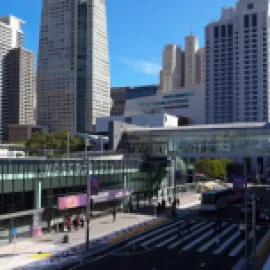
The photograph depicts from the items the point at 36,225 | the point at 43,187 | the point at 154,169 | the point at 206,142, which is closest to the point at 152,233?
the point at 36,225

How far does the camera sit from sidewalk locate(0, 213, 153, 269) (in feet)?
93.2

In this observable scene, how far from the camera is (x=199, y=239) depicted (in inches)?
1407

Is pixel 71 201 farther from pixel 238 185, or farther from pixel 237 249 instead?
pixel 237 249

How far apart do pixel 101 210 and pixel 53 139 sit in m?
78.7

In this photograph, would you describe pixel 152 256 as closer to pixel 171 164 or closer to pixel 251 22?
pixel 171 164

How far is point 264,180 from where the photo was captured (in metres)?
116

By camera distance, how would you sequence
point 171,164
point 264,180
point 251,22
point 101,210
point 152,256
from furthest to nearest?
point 251,22
point 264,180
point 171,164
point 101,210
point 152,256

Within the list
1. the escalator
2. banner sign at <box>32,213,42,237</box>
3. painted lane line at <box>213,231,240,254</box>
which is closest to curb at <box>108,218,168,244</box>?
banner sign at <box>32,213,42,237</box>

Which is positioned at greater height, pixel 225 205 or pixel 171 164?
pixel 171 164

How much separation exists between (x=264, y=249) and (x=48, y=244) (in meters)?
15.8

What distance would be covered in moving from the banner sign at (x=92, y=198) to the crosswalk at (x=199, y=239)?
22.0 feet

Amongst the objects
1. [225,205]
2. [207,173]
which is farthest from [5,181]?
[207,173]

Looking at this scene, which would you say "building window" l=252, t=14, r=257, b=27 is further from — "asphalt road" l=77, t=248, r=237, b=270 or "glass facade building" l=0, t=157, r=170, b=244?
"asphalt road" l=77, t=248, r=237, b=270

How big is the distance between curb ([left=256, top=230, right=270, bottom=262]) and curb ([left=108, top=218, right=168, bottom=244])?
1058 centimetres
